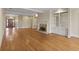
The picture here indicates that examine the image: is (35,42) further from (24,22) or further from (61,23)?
(61,23)

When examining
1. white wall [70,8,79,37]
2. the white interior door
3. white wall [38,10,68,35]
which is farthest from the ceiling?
white wall [70,8,79,37]

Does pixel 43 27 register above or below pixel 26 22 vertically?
below

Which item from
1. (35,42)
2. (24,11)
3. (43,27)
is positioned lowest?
(35,42)

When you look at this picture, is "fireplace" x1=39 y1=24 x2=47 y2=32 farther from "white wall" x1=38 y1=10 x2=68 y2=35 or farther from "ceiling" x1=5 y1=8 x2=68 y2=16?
"ceiling" x1=5 y1=8 x2=68 y2=16

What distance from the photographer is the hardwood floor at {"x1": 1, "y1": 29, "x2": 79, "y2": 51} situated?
2.77 meters

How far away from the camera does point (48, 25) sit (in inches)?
116

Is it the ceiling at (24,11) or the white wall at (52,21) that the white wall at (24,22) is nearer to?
the ceiling at (24,11)

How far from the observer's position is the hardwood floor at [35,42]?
Result: 2.77m

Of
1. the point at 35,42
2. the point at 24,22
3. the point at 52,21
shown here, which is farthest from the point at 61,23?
the point at 24,22

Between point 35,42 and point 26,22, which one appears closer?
point 35,42

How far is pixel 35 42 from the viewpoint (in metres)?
2.82

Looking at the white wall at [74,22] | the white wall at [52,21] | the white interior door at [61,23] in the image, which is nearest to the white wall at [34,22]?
the white wall at [52,21]
